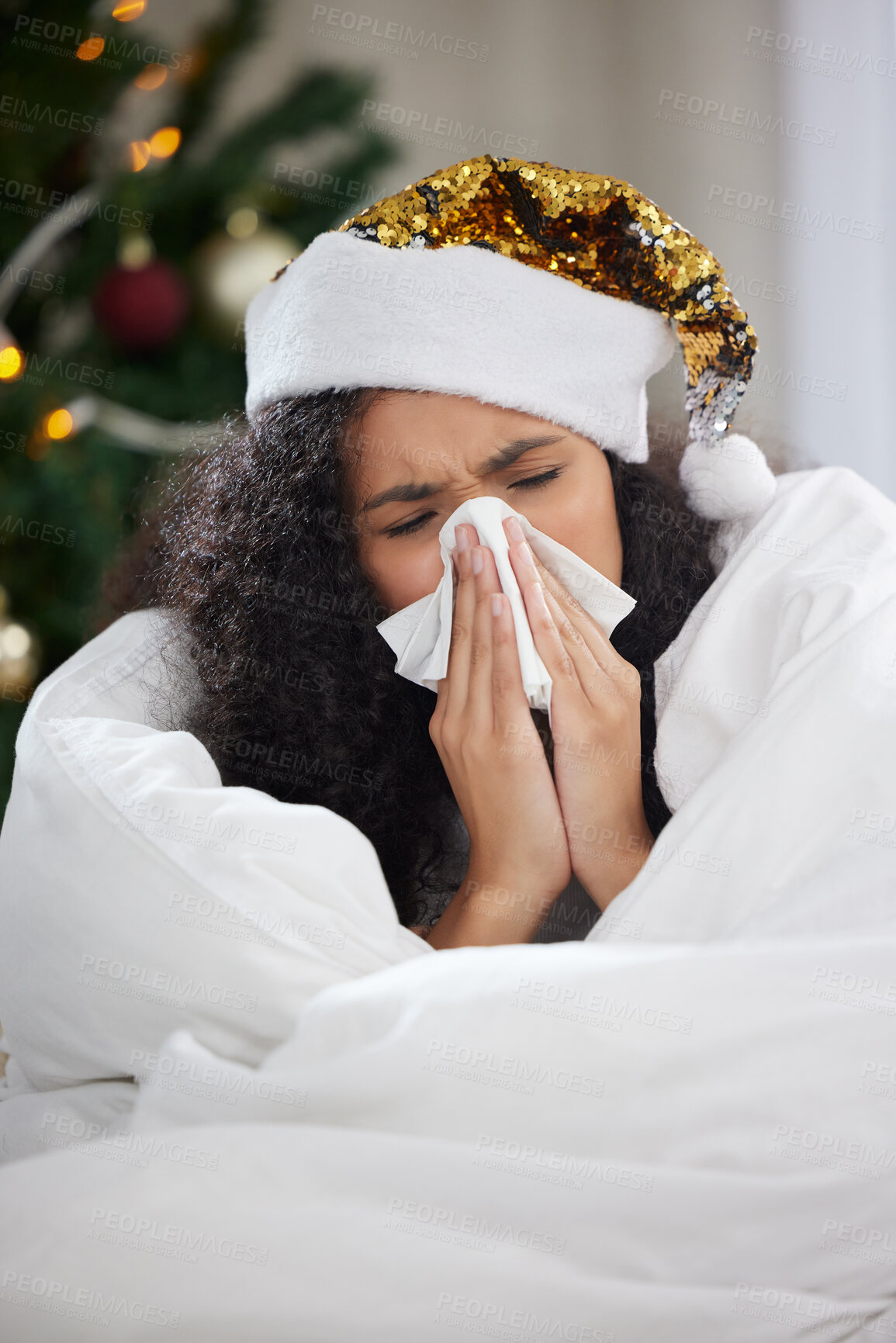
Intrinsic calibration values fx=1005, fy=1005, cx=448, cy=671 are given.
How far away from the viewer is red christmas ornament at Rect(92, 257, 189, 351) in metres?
1.22

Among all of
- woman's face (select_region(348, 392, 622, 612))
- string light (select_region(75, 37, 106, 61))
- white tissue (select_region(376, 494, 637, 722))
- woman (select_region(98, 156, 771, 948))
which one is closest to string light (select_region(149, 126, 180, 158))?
string light (select_region(75, 37, 106, 61))

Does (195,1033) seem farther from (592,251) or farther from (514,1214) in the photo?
(592,251)

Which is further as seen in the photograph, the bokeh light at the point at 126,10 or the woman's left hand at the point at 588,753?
the bokeh light at the point at 126,10

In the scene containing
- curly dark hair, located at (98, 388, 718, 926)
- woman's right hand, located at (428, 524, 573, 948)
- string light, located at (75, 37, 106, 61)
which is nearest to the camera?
woman's right hand, located at (428, 524, 573, 948)

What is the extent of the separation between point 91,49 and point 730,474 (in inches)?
35.8

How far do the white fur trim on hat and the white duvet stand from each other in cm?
29

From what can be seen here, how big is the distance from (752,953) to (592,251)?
0.58 m

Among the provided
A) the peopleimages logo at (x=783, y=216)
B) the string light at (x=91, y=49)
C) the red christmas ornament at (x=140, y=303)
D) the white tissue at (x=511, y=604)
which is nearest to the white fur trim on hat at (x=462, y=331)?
the white tissue at (x=511, y=604)

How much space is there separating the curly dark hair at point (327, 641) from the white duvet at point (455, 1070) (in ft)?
0.70

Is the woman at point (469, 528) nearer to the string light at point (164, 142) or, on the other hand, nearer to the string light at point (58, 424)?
the string light at point (58, 424)

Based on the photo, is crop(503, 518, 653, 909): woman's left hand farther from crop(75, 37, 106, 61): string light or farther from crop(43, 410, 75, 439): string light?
crop(75, 37, 106, 61): string light

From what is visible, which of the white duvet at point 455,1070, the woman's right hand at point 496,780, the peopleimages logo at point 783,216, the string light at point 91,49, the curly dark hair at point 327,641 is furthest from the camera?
the peopleimages logo at point 783,216

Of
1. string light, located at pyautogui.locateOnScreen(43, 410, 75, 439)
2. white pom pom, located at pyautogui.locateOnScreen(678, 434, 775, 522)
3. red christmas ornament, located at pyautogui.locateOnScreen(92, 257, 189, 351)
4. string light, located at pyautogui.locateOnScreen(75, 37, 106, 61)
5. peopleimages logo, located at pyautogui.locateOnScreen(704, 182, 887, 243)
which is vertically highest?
string light, located at pyautogui.locateOnScreen(75, 37, 106, 61)

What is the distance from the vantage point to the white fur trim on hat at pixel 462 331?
2.63 feet
